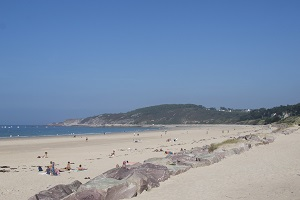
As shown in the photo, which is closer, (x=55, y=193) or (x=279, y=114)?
(x=55, y=193)

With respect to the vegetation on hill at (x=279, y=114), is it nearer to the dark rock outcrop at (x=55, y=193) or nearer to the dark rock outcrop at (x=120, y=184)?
the dark rock outcrop at (x=120, y=184)

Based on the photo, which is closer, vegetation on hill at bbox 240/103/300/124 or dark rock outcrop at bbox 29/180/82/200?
dark rock outcrop at bbox 29/180/82/200

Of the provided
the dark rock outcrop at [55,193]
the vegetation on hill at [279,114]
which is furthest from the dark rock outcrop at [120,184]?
the vegetation on hill at [279,114]

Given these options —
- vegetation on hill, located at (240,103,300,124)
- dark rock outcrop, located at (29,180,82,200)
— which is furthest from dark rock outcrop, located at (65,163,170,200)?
vegetation on hill, located at (240,103,300,124)

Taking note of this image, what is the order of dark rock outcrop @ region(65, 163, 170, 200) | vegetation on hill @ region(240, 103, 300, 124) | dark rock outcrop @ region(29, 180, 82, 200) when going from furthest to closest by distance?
1. vegetation on hill @ region(240, 103, 300, 124)
2. dark rock outcrop @ region(29, 180, 82, 200)
3. dark rock outcrop @ region(65, 163, 170, 200)

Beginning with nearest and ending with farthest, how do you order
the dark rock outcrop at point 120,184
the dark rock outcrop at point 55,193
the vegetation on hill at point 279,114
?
1. the dark rock outcrop at point 120,184
2. the dark rock outcrop at point 55,193
3. the vegetation on hill at point 279,114

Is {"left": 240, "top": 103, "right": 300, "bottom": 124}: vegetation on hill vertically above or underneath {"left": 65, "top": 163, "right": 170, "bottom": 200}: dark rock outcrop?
above

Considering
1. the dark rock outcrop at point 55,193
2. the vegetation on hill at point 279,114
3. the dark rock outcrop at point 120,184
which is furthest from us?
the vegetation on hill at point 279,114

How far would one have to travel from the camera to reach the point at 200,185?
34.9 ft

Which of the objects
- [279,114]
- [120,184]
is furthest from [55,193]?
[279,114]

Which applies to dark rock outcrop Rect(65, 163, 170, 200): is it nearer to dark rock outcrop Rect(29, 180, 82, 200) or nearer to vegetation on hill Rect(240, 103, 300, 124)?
dark rock outcrop Rect(29, 180, 82, 200)

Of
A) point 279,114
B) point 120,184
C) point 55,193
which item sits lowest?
point 55,193

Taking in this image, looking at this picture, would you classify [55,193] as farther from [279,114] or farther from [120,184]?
[279,114]

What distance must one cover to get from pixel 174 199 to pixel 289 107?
355 ft
